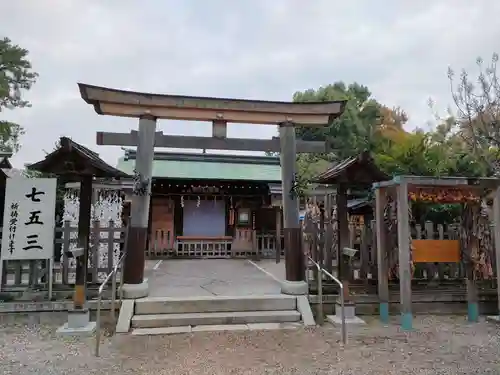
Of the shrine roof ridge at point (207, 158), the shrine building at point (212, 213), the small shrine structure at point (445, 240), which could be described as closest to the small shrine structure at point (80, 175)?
the small shrine structure at point (445, 240)

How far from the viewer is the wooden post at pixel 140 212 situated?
20.9 feet

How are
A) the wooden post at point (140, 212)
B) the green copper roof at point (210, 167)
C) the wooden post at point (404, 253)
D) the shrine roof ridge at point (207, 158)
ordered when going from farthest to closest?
the shrine roof ridge at point (207, 158) < the green copper roof at point (210, 167) < the wooden post at point (140, 212) < the wooden post at point (404, 253)

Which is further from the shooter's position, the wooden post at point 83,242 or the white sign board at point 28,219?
the white sign board at point 28,219

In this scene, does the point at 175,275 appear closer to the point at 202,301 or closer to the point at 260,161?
the point at 202,301

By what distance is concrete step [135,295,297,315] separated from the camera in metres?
6.04

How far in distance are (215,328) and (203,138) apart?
340cm

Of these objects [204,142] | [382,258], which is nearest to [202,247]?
[204,142]

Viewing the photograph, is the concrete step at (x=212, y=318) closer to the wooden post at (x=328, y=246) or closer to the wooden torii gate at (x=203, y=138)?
the wooden torii gate at (x=203, y=138)

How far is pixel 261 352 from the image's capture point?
15.8 feet

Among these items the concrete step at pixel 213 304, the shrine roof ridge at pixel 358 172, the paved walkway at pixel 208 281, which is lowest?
the concrete step at pixel 213 304

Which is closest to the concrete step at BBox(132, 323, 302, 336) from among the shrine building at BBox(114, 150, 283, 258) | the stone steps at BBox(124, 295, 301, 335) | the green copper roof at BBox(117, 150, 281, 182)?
the stone steps at BBox(124, 295, 301, 335)

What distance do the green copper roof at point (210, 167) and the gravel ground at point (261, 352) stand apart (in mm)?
8388

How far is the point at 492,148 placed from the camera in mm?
14078

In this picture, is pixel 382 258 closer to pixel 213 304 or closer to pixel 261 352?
pixel 261 352
